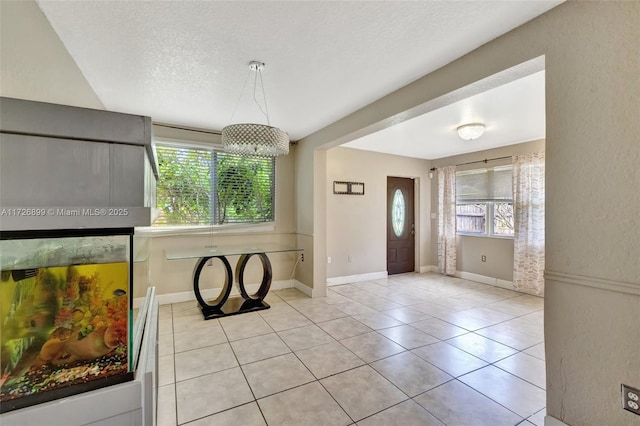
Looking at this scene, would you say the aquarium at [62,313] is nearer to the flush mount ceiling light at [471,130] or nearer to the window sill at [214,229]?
the window sill at [214,229]

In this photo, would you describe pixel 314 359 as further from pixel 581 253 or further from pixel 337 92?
pixel 337 92

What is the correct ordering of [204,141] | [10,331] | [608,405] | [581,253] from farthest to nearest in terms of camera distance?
[204,141], [581,253], [608,405], [10,331]

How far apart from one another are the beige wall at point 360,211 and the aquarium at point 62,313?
415 centimetres

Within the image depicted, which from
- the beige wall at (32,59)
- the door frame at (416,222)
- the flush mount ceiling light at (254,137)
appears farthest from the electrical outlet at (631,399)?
the door frame at (416,222)

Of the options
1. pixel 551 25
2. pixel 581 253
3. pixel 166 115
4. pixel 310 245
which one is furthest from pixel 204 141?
pixel 581 253

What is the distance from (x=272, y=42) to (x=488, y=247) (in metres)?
5.08

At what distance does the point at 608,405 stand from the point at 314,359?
1.88m

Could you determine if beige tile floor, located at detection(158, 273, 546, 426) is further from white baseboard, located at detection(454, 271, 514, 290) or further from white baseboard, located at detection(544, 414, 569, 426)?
white baseboard, located at detection(454, 271, 514, 290)

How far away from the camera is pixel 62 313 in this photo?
32.5 inches

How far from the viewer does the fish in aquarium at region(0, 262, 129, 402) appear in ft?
2.54

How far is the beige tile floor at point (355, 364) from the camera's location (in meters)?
1.83

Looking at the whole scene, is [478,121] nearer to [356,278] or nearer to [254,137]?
[254,137]

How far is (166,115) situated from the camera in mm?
3408

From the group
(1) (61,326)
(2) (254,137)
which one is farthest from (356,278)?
(1) (61,326)
